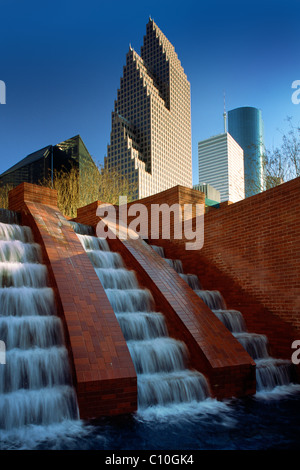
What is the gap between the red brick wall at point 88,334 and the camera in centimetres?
436

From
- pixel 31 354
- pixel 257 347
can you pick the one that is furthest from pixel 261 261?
pixel 31 354

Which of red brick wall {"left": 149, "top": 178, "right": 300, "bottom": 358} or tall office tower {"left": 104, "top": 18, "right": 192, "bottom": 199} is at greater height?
tall office tower {"left": 104, "top": 18, "right": 192, "bottom": 199}

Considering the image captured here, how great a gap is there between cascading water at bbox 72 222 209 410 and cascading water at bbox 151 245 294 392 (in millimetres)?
1275

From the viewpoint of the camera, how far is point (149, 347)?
5590 millimetres

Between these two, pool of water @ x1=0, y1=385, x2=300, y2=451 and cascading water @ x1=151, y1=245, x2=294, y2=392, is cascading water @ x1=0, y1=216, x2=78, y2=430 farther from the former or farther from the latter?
cascading water @ x1=151, y1=245, x2=294, y2=392

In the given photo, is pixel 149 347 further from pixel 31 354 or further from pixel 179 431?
pixel 31 354

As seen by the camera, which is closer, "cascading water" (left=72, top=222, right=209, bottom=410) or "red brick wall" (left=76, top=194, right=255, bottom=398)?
"cascading water" (left=72, top=222, right=209, bottom=410)

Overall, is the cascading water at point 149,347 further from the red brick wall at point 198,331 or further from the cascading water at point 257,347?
the cascading water at point 257,347

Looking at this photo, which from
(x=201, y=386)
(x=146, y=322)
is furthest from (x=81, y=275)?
(x=201, y=386)

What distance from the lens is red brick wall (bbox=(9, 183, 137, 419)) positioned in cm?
436

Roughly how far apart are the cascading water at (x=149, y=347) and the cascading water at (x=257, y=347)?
4.18 feet

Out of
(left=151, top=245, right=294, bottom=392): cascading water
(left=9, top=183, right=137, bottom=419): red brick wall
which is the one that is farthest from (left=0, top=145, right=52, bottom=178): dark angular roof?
(left=151, top=245, right=294, bottom=392): cascading water

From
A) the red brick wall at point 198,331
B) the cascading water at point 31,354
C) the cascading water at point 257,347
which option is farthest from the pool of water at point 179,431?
the cascading water at point 257,347

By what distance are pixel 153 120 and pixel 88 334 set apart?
121 metres
